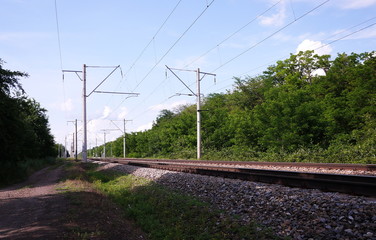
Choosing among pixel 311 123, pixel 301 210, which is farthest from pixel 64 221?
pixel 311 123

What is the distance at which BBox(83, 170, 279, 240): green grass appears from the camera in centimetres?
702

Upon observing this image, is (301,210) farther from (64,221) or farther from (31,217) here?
(31,217)

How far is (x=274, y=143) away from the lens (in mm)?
30672

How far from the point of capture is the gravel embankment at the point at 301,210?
5.83 metres

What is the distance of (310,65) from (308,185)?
4304 centimetres

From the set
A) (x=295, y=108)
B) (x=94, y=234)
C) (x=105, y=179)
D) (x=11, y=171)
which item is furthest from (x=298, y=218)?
(x=295, y=108)

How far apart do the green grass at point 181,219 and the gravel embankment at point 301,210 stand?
39cm

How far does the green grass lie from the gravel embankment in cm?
39

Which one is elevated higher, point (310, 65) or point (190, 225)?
point (310, 65)

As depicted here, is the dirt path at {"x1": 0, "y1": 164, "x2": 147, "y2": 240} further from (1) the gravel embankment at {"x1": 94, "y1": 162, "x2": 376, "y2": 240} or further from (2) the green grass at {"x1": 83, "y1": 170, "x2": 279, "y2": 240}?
(1) the gravel embankment at {"x1": 94, "y1": 162, "x2": 376, "y2": 240}

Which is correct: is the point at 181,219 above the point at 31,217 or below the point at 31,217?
below

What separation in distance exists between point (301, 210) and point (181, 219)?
3.20 m

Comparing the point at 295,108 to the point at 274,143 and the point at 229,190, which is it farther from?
the point at 229,190

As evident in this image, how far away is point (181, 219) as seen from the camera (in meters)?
8.87
